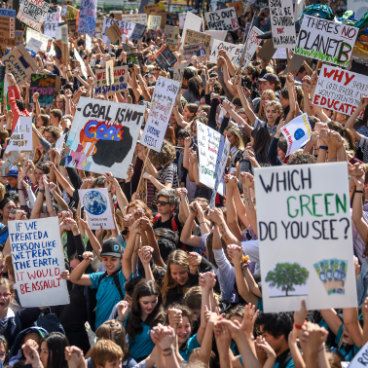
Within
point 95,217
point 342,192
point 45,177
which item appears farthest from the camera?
point 45,177

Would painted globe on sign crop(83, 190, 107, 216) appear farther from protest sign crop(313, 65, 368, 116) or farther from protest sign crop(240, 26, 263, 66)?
protest sign crop(240, 26, 263, 66)

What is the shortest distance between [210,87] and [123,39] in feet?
30.0

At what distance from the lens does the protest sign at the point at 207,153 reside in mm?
8625

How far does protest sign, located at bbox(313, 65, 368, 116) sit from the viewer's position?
1044cm

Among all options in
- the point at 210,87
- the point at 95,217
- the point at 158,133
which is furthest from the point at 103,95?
the point at 95,217

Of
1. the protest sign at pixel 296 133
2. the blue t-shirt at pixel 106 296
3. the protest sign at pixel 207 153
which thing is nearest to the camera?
the blue t-shirt at pixel 106 296

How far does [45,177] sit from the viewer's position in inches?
368

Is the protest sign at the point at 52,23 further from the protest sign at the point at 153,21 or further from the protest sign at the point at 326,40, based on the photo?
the protest sign at the point at 326,40

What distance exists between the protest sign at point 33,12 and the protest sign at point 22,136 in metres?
8.68

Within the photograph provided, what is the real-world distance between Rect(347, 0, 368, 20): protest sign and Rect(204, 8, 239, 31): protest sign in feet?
9.55

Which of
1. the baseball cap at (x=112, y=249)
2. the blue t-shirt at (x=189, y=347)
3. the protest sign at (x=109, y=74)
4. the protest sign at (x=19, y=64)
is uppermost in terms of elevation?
the blue t-shirt at (x=189, y=347)

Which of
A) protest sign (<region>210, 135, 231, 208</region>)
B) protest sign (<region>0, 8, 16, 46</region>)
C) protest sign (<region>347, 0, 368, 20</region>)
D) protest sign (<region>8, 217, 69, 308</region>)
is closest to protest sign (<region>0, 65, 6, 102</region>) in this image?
protest sign (<region>0, 8, 16, 46</region>)

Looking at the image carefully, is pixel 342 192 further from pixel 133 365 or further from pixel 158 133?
pixel 158 133

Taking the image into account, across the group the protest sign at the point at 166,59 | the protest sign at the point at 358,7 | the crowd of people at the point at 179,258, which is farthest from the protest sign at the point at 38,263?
the protest sign at the point at 358,7
